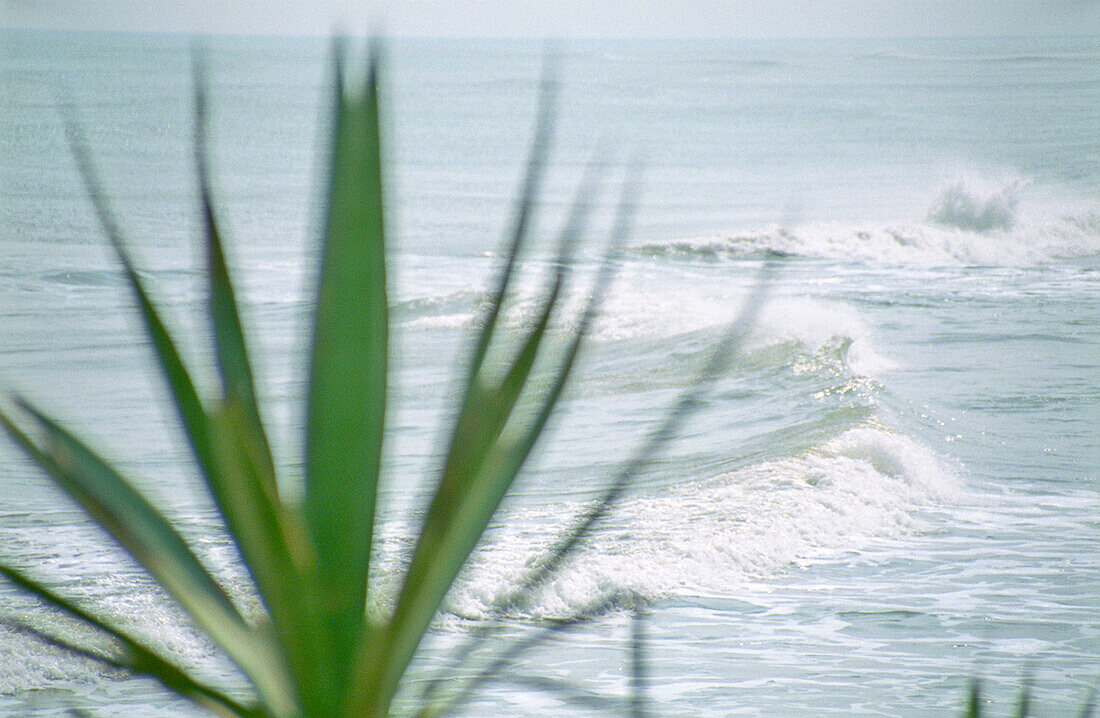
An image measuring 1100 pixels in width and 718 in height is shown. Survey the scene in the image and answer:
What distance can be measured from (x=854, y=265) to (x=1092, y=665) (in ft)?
8.08

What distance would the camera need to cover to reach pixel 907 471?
3.35 metres

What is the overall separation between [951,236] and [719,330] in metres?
1.13

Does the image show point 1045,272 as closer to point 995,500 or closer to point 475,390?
point 995,500

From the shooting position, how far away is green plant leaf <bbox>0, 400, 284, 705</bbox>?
0.32 meters

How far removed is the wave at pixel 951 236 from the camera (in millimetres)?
4277

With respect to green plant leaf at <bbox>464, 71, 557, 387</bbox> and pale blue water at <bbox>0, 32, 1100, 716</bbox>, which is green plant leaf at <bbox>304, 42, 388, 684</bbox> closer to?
green plant leaf at <bbox>464, 71, 557, 387</bbox>

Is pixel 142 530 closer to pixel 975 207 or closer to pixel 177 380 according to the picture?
pixel 177 380

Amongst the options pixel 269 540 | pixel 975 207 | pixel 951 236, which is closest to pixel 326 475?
pixel 269 540

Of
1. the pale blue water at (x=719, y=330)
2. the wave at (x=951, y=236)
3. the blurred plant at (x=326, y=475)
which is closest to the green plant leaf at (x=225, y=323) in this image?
the blurred plant at (x=326, y=475)

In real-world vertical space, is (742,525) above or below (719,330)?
below

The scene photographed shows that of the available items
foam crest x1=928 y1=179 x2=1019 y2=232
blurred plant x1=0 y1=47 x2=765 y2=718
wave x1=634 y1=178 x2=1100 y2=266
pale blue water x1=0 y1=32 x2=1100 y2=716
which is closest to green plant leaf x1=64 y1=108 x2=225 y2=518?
blurred plant x1=0 y1=47 x2=765 y2=718

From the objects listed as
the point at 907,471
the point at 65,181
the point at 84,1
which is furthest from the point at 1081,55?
the point at 65,181

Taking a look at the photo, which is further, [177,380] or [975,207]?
[975,207]

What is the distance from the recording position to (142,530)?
33 cm
